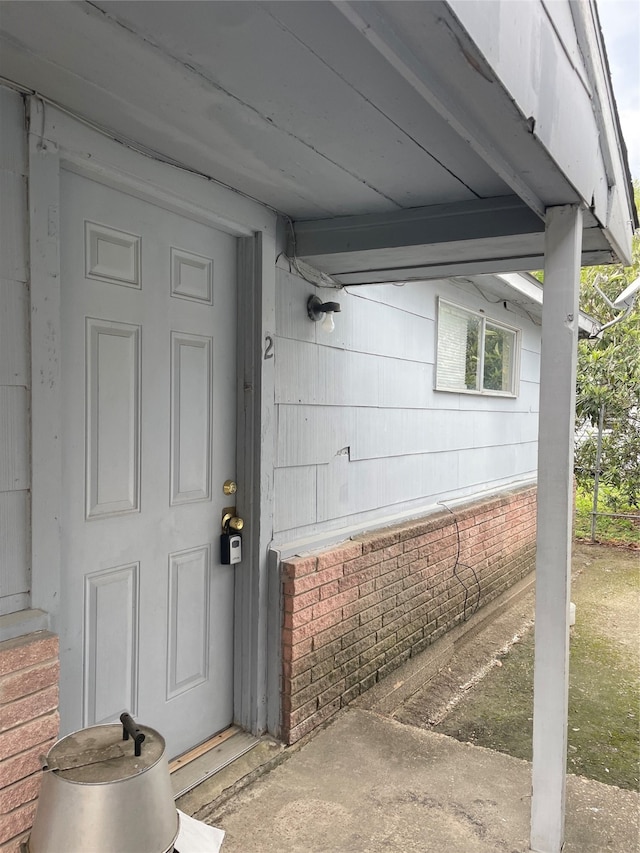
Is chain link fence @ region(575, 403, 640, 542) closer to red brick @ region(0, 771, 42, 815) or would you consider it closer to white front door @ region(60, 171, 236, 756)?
white front door @ region(60, 171, 236, 756)

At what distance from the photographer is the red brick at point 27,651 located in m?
1.80

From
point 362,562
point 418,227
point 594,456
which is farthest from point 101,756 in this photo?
point 594,456

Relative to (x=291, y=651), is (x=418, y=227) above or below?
above

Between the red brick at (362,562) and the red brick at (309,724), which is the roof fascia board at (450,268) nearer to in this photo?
the red brick at (362,562)

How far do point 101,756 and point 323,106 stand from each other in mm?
1947

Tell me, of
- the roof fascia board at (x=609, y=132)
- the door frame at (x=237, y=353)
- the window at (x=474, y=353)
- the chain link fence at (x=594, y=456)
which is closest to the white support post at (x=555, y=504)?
the roof fascia board at (x=609, y=132)

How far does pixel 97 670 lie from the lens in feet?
7.64

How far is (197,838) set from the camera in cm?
204

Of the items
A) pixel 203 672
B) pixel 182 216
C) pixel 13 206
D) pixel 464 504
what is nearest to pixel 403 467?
pixel 464 504

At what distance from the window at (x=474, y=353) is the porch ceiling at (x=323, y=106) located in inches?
79.2

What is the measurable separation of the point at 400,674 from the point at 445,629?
2.91 ft

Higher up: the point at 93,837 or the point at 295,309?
the point at 295,309

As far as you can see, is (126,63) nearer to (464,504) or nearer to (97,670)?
(97,670)

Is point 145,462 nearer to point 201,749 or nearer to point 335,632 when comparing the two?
point 201,749
